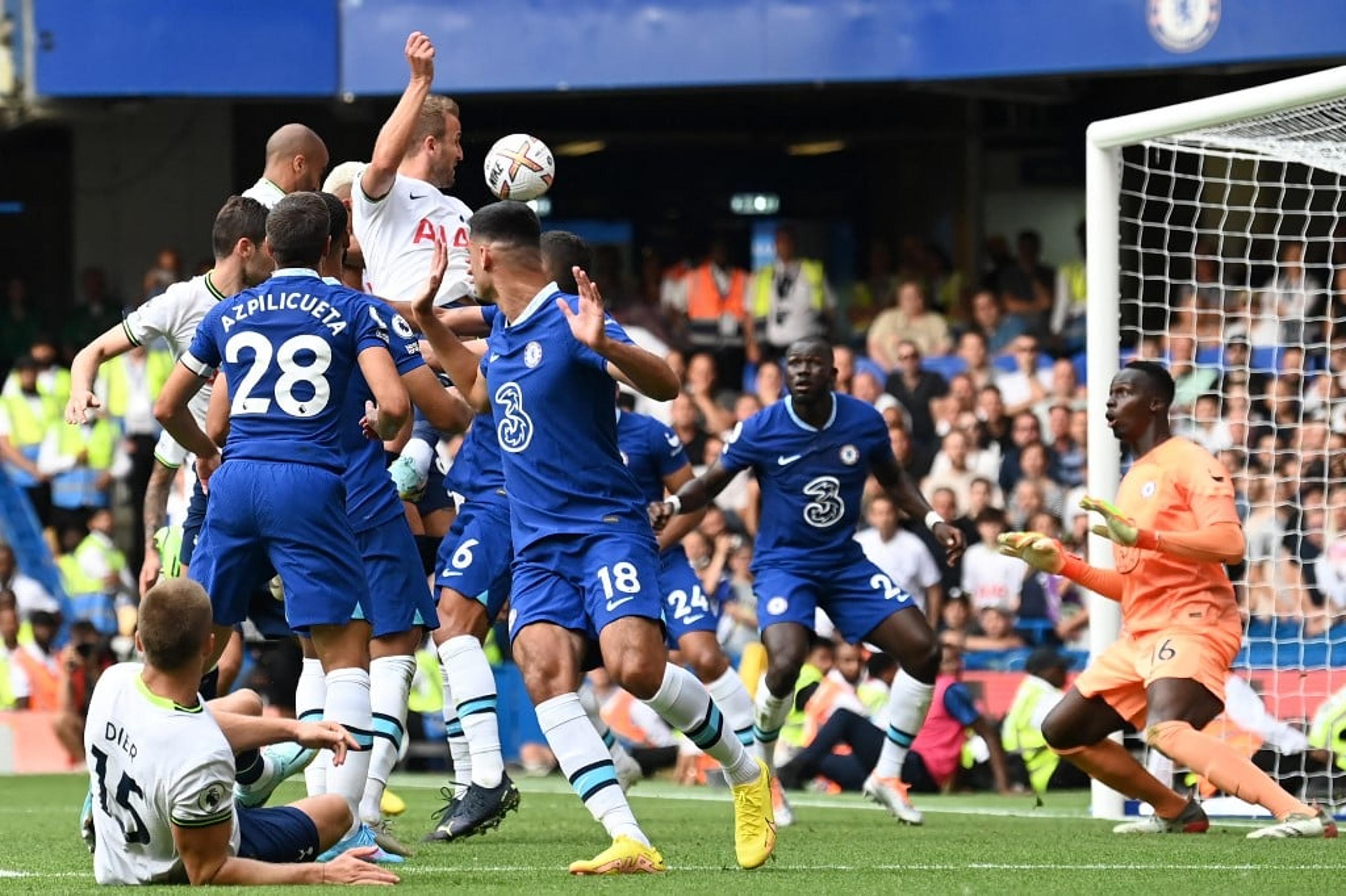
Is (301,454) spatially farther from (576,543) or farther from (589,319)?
(589,319)

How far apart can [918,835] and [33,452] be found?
11013mm

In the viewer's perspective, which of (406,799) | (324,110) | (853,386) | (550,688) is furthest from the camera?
(324,110)

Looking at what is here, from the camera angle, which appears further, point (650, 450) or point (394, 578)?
point (650, 450)

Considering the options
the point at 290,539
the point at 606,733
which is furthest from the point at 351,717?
the point at 606,733

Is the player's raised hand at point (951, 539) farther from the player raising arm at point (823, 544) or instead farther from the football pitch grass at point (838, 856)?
the football pitch grass at point (838, 856)

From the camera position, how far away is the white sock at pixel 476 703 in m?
9.27

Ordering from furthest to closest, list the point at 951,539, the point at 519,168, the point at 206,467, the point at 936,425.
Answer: the point at 936,425, the point at 951,539, the point at 519,168, the point at 206,467

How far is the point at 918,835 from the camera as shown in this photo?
9664 mm

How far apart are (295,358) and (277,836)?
1636 millimetres

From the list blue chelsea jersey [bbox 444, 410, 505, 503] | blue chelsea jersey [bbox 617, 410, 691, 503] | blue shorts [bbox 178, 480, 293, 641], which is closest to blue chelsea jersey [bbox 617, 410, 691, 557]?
blue chelsea jersey [bbox 617, 410, 691, 503]

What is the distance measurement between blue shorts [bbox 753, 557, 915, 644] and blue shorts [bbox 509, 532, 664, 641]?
124 inches

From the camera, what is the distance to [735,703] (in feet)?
35.6

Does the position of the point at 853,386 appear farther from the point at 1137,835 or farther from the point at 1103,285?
the point at 1137,835

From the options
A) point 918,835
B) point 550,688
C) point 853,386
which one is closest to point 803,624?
point 918,835
